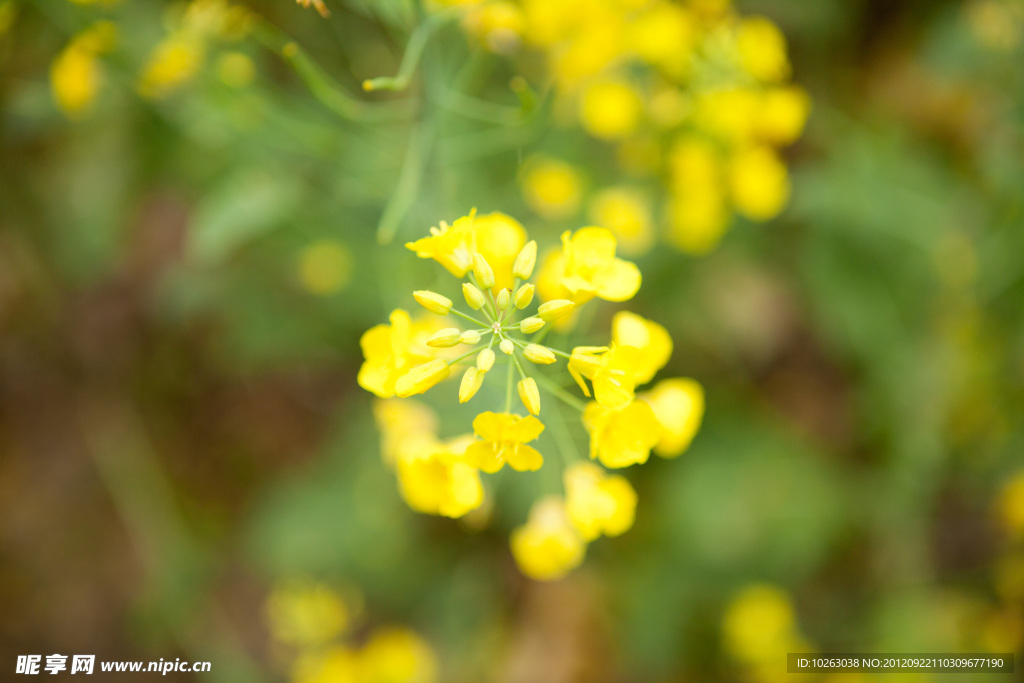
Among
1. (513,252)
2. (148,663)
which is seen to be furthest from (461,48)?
(148,663)

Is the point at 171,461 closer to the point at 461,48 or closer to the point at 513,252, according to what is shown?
the point at 461,48

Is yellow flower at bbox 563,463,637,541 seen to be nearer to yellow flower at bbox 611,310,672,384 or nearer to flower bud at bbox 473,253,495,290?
yellow flower at bbox 611,310,672,384

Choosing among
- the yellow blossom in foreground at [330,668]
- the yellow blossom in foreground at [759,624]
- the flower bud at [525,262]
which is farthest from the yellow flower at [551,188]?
the yellow blossom in foreground at [330,668]

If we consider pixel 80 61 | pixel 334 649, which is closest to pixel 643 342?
pixel 80 61

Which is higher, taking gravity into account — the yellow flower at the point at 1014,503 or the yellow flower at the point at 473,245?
the yellow flower at the point at 473,245

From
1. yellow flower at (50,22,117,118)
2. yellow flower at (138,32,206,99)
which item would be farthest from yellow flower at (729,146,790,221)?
yellow flower at (50,22,117,118)

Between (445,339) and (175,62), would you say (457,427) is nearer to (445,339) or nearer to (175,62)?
(445,339)

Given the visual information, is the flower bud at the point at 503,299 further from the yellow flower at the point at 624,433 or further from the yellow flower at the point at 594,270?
the yellow flower at the point at 624,433
